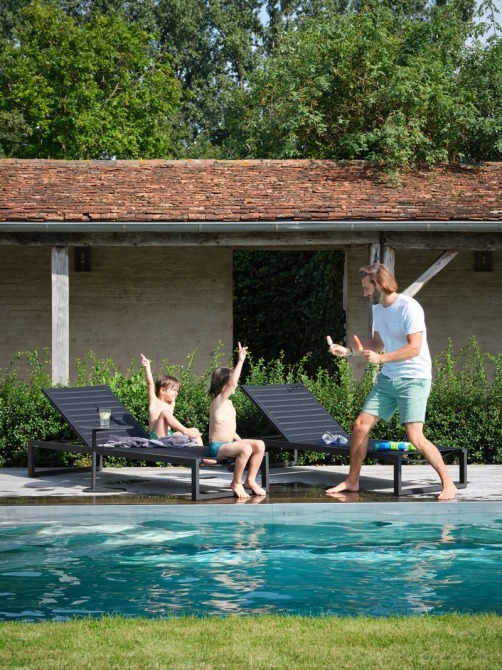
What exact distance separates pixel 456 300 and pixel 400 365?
8498 mm

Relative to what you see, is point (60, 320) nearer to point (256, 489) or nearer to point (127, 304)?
point (127, 304)

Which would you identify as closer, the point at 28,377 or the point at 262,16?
the point at 28,377

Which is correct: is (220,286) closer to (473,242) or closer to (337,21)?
(473,242)

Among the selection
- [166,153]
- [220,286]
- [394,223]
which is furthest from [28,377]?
[166,153]

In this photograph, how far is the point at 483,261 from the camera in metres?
16.7

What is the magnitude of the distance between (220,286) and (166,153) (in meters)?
22.1

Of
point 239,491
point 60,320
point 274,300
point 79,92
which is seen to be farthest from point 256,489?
point 79,92

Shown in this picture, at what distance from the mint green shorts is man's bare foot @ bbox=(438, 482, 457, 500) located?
58 cm

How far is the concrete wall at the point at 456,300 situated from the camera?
16719 mm

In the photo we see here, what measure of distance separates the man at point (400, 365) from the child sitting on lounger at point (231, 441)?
0.85 metres

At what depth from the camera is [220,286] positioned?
16562 mm

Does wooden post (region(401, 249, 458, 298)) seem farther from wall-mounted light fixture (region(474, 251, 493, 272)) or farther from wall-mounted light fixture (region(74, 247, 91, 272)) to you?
wall-mounted light fixture (region(74, 247, 91, 272))

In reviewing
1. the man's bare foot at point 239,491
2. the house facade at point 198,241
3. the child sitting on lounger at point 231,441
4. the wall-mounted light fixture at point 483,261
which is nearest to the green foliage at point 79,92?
the house facade at point 198,241

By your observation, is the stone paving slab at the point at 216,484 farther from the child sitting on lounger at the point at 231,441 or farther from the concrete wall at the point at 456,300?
the concrete wall at the point at 456,300
